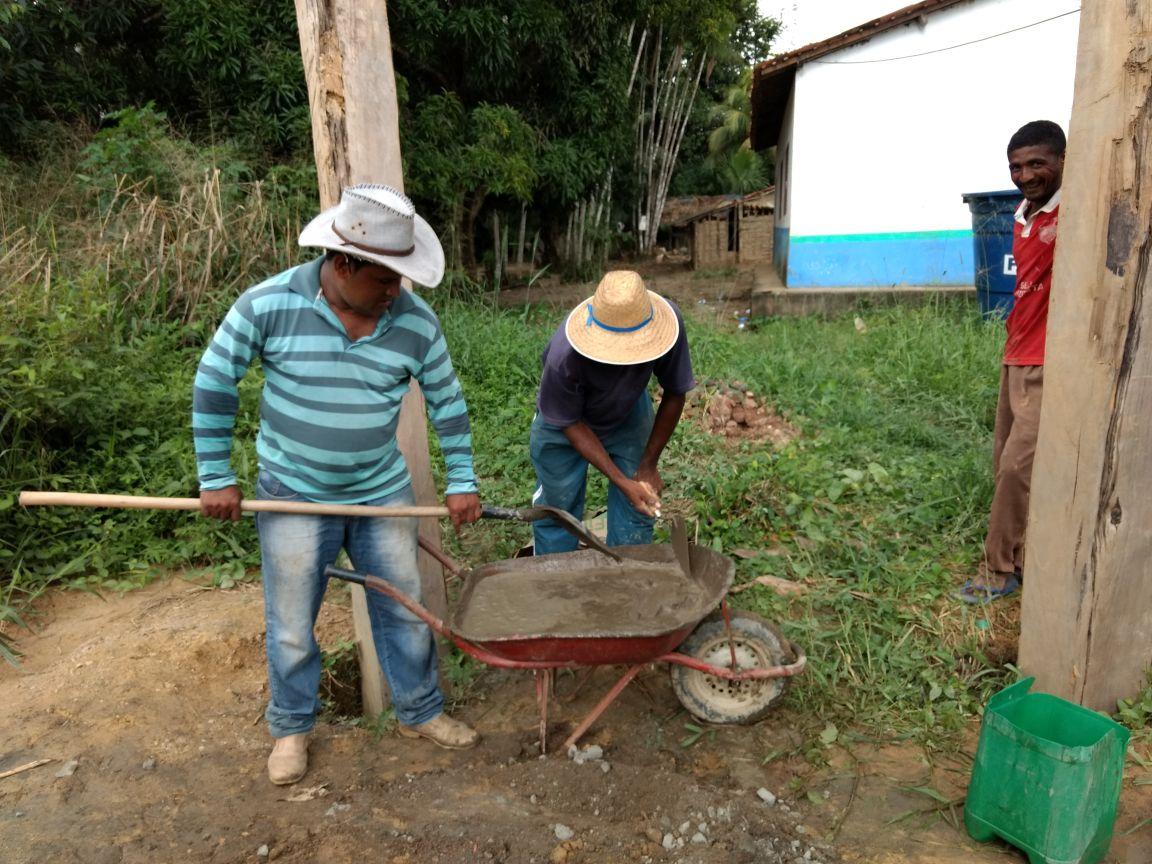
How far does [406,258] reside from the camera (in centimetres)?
234

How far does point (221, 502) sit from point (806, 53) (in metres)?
9.84

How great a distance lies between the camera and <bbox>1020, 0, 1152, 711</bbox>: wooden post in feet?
7.65

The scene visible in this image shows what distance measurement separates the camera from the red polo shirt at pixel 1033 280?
3193 mm

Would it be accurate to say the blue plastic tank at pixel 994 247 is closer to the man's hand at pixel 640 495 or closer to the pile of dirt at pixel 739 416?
the pile of dirt at pixel 739 416

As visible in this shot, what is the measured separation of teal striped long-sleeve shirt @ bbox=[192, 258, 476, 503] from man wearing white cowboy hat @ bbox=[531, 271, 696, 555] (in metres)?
0.50

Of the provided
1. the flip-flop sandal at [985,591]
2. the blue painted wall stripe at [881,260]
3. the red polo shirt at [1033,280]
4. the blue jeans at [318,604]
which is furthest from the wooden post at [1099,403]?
the blue painted wall stripe at [881,260]

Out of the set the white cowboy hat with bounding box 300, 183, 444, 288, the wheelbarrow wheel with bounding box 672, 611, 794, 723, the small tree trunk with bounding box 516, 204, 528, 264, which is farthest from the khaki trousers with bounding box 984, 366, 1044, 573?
the small tree trunk with bounding box 516, 204, 528, 264

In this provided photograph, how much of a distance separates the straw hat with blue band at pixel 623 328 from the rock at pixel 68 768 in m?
2.19

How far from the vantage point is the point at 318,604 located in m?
2.73

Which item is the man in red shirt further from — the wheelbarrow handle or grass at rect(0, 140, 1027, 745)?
the wheelbarrow handle

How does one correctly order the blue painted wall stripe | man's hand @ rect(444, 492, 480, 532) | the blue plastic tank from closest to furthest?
man's hand @ rect(444, 492, 480, 532) < the blue plastic tank < the blue painted wall stripe

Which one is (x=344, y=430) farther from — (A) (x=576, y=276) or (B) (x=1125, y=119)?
→ (A) (x=576, y=276)

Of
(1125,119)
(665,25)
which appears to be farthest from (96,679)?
(665,25)

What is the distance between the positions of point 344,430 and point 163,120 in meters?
6.08
